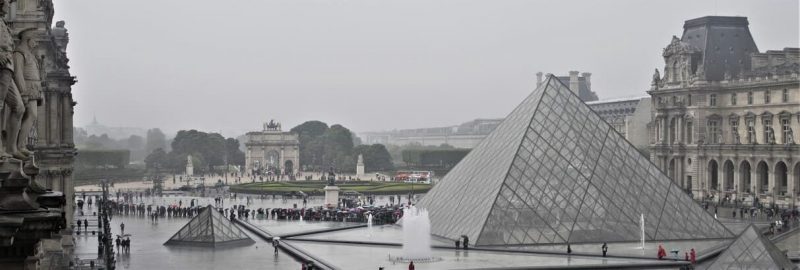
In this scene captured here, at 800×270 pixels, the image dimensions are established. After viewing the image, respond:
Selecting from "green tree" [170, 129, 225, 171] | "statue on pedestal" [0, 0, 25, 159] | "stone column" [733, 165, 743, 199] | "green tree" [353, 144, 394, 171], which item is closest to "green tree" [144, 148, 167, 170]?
"green tree" [170, 129, 225, 171]

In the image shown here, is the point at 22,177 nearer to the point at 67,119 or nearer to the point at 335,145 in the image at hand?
the point at 67,119

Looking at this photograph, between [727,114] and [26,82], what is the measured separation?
185 ft

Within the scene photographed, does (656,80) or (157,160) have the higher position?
(656,80)

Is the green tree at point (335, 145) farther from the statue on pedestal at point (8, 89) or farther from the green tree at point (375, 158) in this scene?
the statue on pedestal at point (8, 89)

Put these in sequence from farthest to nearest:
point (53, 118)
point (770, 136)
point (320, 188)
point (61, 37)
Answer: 1. point (320, 188)
2. point (770, 136)
3. point (61, 37)
4. point (53, 118)

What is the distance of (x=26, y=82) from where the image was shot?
746 centimetres

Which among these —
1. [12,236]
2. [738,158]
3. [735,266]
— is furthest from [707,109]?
[12,236]

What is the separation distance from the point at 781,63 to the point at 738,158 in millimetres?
5963

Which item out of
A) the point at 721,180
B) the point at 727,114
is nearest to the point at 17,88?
the point at 721,180

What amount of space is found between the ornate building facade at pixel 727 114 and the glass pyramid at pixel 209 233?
3173 centimetres

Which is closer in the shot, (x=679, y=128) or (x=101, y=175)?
(x=679, y=128)

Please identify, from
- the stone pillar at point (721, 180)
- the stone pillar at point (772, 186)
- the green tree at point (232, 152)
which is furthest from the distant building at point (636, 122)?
the green tree at point (232, 152)

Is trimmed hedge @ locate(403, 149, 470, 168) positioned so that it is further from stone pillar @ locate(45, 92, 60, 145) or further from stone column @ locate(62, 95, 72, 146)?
stone pillar @ locate(45, 92, 60, 145)

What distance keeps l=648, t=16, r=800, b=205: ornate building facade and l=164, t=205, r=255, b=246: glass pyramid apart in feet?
104
